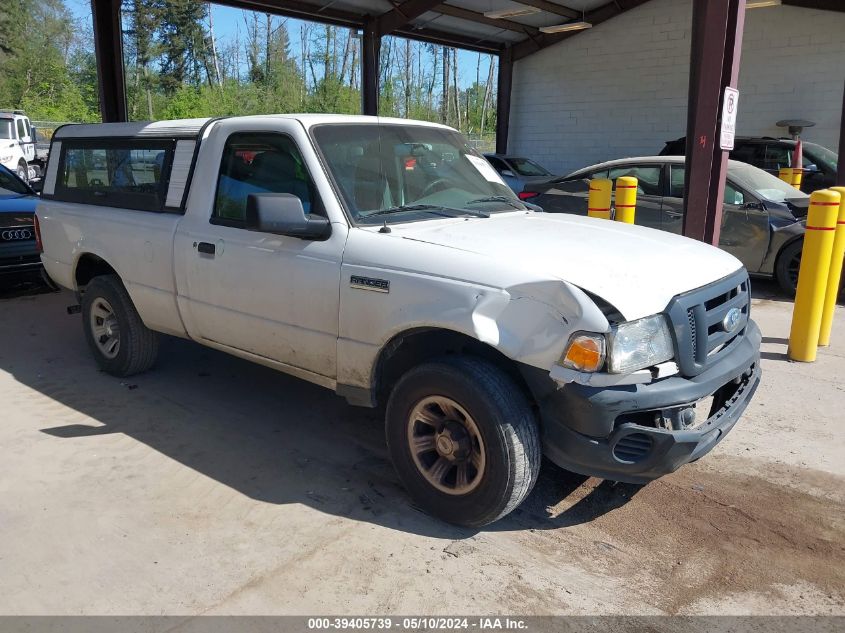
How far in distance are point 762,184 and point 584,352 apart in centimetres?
696

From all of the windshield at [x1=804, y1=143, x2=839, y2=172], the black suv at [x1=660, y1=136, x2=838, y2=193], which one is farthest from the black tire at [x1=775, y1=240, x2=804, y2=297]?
the windshield at [x1=804, y1=143, x2=839, y2=172]

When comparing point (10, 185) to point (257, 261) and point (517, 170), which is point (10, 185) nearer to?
point (257, 261)

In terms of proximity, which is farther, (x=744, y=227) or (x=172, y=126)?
(x=744, y=227)

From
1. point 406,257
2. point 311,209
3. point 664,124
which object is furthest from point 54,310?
point 664,124

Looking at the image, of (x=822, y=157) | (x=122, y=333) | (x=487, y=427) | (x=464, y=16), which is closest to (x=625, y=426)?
(x=487, y=427)

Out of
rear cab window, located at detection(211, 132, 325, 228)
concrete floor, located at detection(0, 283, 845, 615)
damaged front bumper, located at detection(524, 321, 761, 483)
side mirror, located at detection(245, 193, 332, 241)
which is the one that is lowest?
concrete floor, located at detection(0, 283, 845, 615)

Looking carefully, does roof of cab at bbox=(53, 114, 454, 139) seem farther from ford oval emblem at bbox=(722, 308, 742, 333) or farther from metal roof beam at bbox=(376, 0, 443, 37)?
metal roof beam at bbox=(376, 0, 443, 37)

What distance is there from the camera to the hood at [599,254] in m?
2.96

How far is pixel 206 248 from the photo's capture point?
4246 mm

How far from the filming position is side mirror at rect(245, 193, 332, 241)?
11.2ft

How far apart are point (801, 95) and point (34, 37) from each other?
174ft

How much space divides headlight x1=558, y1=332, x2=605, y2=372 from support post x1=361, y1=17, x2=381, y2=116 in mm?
14617

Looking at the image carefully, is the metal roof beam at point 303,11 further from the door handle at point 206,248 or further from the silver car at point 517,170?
the door handle at point 206,248

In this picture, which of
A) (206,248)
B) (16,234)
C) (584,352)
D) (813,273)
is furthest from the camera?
(16,234)
